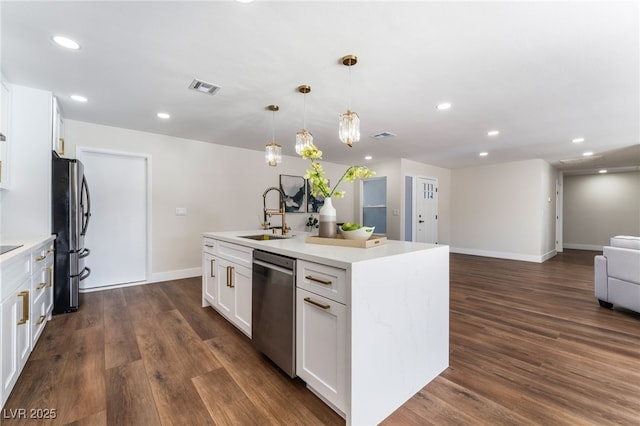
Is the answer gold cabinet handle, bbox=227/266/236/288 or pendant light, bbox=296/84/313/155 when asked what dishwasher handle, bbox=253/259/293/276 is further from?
pendant light, bbox=296/84/313/155

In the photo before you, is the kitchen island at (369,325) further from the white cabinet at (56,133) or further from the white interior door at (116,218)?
the white interior door at (116,218)

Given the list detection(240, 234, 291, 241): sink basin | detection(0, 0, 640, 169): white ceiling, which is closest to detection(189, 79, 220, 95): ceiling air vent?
detection(0, 0, 640, 169): white ceiling

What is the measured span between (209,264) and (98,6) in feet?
7.34

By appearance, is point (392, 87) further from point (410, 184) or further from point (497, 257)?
point (497, 257)

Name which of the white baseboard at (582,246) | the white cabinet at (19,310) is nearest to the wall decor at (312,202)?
the white cabinet at (19,310)

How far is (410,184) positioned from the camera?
630cm

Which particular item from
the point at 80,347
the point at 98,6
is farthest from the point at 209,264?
the point at 98,6

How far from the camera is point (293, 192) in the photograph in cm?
573

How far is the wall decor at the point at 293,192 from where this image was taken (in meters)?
5.58

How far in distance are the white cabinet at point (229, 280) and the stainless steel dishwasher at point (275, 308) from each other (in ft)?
0.53

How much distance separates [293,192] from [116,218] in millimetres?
3036

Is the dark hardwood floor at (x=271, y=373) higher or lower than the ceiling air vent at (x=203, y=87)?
lower

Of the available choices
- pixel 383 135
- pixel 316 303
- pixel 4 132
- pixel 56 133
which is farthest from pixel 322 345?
pixel 56 133

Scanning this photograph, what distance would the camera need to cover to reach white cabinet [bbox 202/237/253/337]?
7.27ft
